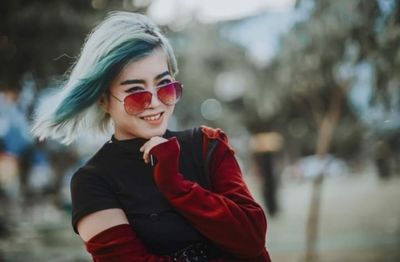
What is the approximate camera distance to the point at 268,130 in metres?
11.7

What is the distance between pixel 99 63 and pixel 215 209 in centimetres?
48

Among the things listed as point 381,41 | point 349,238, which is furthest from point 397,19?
point 349,238

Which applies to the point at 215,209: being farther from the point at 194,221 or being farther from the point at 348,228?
the point at 348,228

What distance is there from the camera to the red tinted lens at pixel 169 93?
1379mm

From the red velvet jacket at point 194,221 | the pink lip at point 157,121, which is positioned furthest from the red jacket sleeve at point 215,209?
the pink lip at point 157,121

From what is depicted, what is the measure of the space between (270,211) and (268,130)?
5.93 ft

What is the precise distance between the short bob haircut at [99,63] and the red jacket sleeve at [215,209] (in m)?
→ 0.24

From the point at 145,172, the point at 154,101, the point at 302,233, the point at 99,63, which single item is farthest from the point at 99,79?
the point at 302,233

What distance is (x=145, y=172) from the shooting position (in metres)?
1.36

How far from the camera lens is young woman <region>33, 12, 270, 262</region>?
1.26 meters

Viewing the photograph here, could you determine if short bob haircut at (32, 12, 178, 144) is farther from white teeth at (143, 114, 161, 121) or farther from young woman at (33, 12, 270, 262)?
white teeth at (143, 114, 161, 121)

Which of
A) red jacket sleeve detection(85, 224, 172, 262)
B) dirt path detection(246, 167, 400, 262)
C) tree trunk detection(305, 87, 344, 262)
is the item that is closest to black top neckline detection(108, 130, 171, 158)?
red jacket sleeve detection(85, 224, 172, 262)

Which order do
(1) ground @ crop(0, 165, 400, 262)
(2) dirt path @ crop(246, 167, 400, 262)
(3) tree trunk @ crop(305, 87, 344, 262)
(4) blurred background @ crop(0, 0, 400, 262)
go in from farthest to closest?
(2) dirt path @ crop(246, 167, 400, 262) → (1) ground @ crop(0, 165, 400, 262) → (3) tree trunk @ crop(305, 87, 344, 262) → (4) blurred background @ crop(0, 0, 400, 262)

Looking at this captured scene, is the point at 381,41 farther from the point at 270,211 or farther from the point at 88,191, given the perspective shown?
the point at 270,211
